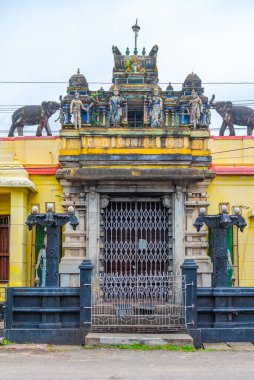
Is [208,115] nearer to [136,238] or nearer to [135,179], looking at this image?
[135,179]

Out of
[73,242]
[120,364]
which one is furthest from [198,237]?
[120,364]

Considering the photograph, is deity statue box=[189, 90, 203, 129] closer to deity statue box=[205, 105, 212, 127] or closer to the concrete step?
deity statue box=[205, 105, 212, 127]

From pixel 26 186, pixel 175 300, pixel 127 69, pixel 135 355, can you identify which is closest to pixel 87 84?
pixel 127 69

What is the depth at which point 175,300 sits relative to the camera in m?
14.0

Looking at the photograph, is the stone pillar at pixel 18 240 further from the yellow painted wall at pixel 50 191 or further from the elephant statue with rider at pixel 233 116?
the elephant statue with rider at pixel 233 116

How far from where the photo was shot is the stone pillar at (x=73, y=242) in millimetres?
16438

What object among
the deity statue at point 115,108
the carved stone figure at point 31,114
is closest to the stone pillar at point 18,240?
the deity statue at point 115,108

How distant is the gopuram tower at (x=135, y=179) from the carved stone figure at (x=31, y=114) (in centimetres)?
224

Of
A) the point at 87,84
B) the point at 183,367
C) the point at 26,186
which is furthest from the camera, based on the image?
the point at 87,84

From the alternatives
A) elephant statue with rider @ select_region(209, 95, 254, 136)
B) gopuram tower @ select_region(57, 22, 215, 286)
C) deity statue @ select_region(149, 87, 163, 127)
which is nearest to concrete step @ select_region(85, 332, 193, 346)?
gopuram tower @ select_region(57, 22, 215, 286)

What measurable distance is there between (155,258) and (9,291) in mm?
5392

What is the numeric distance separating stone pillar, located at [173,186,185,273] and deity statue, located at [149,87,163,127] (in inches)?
81.2

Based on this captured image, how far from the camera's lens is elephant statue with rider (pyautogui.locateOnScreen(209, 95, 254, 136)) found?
783 inches

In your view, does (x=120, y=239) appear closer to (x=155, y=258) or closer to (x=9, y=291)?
(x=155, y=258)
